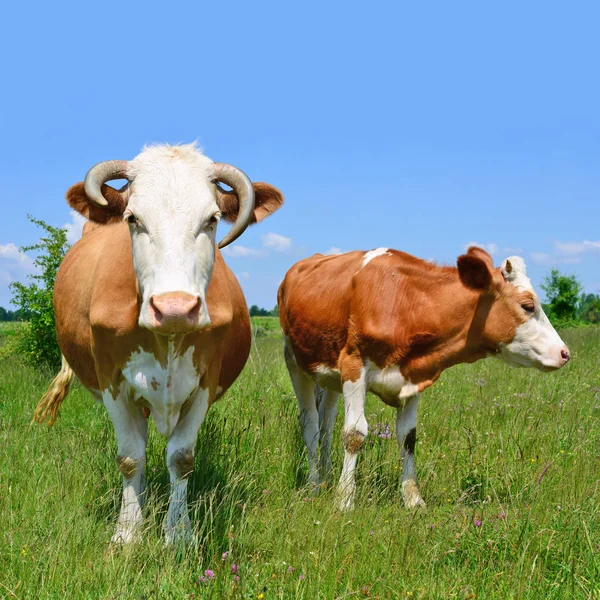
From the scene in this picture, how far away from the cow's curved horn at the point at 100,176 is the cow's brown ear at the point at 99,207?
73mm

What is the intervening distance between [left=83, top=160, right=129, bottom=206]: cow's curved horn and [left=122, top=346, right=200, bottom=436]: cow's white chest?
974 mm

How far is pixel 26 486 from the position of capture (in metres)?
4.96

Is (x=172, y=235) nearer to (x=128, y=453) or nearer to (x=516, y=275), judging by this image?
(x=128, y=453)

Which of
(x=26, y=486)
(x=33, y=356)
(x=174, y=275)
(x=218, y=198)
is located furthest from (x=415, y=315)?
(x=33, y=356)

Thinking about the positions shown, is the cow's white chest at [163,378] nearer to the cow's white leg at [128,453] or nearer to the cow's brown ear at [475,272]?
the cow's white leg at [128,453]

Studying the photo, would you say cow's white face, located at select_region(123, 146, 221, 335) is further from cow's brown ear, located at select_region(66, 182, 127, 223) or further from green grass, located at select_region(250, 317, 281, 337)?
green grass, located at select_region(250, 317, 281, 337)

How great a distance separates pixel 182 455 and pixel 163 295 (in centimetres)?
147

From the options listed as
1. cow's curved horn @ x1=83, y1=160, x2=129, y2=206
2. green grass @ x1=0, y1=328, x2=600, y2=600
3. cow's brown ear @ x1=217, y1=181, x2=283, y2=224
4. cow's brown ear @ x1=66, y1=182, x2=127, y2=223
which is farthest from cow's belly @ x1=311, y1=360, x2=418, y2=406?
cow's curved horn @ x1=83, y1=160, x2=129, y2=206

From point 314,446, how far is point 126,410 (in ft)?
6.90

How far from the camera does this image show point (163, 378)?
4180 millimetres

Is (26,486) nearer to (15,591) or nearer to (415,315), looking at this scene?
(15,591)

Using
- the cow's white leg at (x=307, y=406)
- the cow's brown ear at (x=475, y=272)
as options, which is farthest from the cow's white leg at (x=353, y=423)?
the cow's brown ear at (x=475, y=272)

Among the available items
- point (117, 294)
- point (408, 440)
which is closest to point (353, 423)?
point (408, 440)

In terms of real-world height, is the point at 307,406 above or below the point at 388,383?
below
